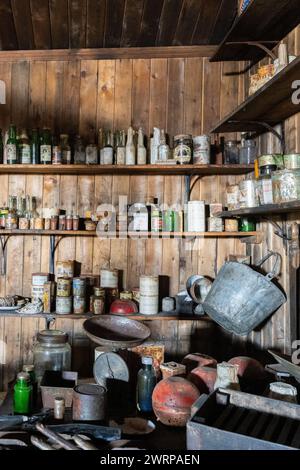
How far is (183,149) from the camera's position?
6.37 feet

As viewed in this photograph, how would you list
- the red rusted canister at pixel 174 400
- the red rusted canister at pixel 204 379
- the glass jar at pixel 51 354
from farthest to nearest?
the glass jar at pixel 51 354, the red rusted canister at pixel 204 379, the red rusted canister at pixel 174 400

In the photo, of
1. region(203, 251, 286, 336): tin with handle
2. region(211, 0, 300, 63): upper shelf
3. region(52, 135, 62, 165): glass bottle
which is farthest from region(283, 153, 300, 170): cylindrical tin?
region(52, 135, 62, 165): glass bottle

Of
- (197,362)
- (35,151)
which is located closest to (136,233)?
(35,151)

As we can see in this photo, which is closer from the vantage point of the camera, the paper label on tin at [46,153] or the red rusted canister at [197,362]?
the red rusted canister at [197,362]

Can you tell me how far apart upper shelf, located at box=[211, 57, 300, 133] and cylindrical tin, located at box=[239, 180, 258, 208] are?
31 cm

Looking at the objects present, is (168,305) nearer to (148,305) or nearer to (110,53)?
(148,305)

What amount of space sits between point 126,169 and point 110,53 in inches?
29.2

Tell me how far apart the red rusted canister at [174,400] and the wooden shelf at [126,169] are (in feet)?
3.82

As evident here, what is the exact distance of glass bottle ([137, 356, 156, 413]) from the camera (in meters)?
1.19

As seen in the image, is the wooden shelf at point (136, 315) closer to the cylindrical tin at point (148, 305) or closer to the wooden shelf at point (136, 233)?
the cylindrical tin at point (148, 305)

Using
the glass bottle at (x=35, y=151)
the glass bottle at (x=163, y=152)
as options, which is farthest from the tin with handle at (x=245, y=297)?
the glass bottle at (x=35, y=151)

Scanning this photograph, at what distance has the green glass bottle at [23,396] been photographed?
1160 millimetres

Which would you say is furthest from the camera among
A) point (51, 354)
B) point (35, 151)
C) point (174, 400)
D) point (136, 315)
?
point (35, 151)

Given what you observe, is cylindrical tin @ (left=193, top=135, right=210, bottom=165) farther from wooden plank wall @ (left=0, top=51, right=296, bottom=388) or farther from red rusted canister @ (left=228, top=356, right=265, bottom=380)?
red rusted canister @ (left=228, top=356, right=265, bottom=380)
